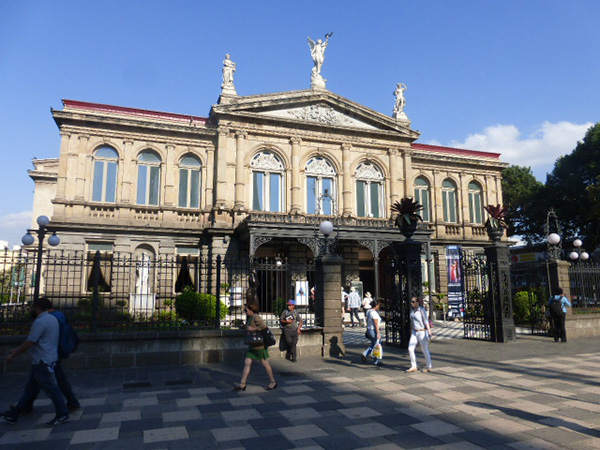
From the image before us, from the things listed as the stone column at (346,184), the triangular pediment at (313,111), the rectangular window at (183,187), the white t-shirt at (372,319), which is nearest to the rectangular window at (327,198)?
the stone column at (346,184)

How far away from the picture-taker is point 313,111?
2525 centimetres

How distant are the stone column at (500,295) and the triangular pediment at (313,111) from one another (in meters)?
13.9

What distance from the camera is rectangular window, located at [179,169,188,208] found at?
23.5m

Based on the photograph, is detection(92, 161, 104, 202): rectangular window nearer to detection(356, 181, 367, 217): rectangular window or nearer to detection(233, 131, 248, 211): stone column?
detection(233, 131, 248, 211): stone column

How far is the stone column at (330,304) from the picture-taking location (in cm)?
1154

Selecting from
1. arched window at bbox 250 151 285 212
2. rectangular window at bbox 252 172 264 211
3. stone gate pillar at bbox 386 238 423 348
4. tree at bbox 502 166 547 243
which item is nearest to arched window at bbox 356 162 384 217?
arched window at bbox 250 151 285 212

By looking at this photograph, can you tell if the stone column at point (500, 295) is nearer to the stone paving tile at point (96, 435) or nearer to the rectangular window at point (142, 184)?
the stone paving tile at point (96, 435)

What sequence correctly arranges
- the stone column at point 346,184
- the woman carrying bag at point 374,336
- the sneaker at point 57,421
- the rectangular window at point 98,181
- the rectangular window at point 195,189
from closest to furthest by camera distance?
the sneaker at point 57,421, the woman carrying bag at point 374,336, the rectangular window at point 98,181, the rectangular window at point 195,189, the stone column at point 346,184

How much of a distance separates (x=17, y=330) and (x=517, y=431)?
34.5 ft

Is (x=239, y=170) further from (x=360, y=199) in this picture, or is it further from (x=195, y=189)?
(x=360, y=199)

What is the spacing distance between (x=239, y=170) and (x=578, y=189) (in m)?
26.7

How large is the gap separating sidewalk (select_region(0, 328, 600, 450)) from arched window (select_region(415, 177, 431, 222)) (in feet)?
60.3

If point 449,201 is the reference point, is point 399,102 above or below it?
above

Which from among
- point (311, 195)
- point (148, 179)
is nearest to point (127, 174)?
point (148, 179)
